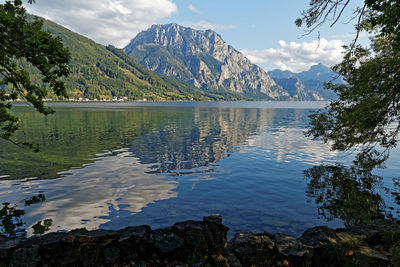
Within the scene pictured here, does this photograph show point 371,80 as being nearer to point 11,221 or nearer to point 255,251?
point 255,251

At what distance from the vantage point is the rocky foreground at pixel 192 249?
9633 mm

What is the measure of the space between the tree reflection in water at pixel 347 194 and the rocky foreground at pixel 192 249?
21.3 feet

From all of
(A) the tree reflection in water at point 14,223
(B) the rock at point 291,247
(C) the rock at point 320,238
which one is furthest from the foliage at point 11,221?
(C) the rock at point 320,238

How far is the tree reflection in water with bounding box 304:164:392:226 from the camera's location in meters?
17.6

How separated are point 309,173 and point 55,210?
26604 mm

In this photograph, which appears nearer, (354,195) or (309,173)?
(354,195)

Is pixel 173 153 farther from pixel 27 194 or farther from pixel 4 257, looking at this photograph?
pixel 4 257

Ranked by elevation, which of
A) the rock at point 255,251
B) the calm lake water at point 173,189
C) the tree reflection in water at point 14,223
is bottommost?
the calm lake water at point 173,189

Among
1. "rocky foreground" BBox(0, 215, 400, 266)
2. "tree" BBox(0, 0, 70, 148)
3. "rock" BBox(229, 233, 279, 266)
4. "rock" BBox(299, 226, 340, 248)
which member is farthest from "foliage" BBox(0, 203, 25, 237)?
"rock" BBox(299, 226, 340, 248)

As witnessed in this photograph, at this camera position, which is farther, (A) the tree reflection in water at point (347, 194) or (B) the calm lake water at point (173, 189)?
(A) the tree reflection in water at point (347, 194)

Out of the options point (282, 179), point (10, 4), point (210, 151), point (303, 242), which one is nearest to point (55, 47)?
point (10, 4)

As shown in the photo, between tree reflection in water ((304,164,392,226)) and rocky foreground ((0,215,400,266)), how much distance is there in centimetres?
648

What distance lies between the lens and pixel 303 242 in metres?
11.6

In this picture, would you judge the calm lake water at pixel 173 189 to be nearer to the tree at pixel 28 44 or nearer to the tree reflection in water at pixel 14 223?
the tree reflection in water at pixel 14 223
